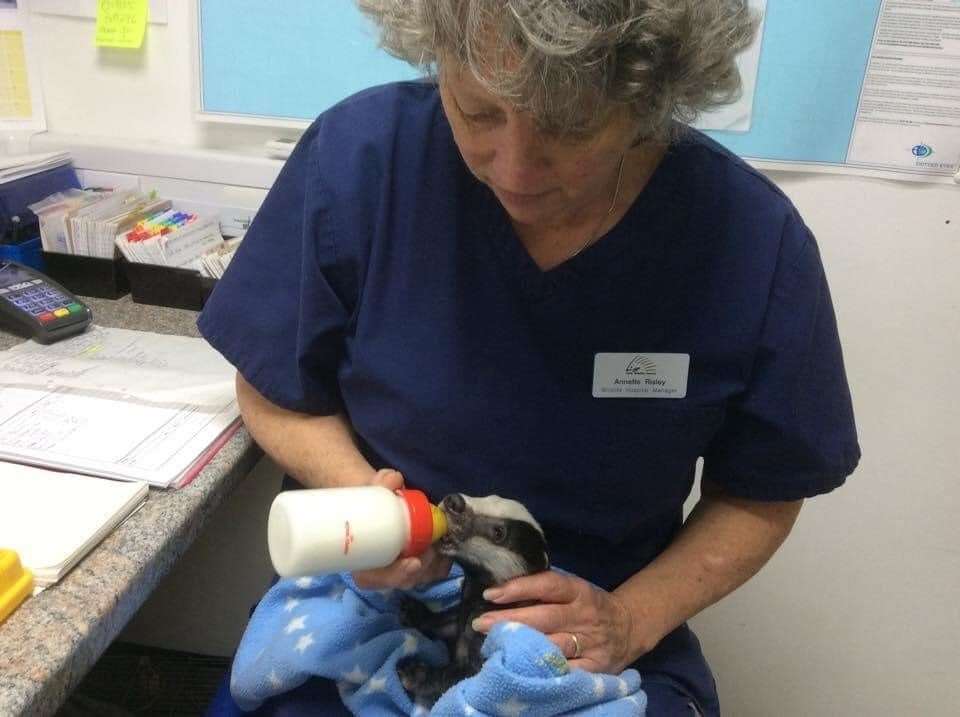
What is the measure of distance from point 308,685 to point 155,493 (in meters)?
0.25

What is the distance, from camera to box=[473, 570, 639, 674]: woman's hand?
0.74m

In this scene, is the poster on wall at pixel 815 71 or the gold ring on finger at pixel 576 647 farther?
the poster on wall at pixel 815 71

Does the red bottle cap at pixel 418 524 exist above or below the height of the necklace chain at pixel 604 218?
below

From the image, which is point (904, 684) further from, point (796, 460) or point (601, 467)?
Result: point (601, 467)

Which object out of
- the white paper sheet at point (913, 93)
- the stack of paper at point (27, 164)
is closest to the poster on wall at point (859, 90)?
the white paper sheet at point (913, 93)

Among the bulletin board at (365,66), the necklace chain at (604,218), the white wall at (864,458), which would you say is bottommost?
the white wall at (864,458)

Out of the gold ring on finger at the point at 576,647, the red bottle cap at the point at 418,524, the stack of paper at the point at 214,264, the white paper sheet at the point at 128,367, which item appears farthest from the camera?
the stack of paper at the point at 214,264

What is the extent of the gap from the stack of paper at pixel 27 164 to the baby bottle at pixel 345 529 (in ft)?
2.94

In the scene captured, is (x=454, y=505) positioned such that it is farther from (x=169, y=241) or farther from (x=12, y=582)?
(x=169, y=241)

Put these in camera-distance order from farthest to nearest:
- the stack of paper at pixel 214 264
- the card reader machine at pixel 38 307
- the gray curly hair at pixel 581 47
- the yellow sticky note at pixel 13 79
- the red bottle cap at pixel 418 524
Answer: the yellow sticky note at pixel 13 79, the stack of paper at pixel 214 264, the card reader machine at pixel 38 307, the red bottle cap at pixel 418 524, the gray curly hair at pixel 581 47

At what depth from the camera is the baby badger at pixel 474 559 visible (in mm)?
721

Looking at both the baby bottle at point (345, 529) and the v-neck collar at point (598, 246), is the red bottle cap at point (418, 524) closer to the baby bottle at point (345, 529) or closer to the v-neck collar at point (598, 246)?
the baby bottle at point (345, 529)

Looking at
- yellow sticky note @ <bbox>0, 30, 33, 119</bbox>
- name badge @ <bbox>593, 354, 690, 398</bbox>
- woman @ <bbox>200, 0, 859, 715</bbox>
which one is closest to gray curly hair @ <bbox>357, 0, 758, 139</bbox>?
woman @ <bbox>200, 0, 859, 715</bbox>

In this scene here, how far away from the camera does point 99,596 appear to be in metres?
0.68
